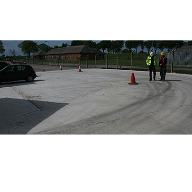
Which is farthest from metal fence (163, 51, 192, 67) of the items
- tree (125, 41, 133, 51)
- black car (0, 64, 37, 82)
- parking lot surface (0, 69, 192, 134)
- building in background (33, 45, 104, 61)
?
tree (125, 41, 133, 51)

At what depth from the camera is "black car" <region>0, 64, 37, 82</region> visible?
15906mm

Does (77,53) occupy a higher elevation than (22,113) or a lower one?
higher

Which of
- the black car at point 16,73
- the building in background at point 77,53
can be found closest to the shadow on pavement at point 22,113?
the black car at point 16,73

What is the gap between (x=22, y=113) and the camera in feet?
24.6

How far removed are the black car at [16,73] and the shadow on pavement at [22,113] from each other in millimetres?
6617

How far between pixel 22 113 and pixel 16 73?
9.89 m

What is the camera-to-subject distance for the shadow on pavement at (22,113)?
20.0 feet

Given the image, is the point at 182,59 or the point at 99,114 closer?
the point at 99,114

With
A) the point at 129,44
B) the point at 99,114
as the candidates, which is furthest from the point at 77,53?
the point at 129,44

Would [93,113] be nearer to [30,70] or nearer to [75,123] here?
[75,123]

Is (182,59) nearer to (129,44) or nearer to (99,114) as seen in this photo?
(99,114)

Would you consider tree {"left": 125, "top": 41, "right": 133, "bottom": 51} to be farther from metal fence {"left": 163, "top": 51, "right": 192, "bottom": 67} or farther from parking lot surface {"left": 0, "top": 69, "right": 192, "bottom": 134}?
parking lot surface {"left": 0, "top": 69, "right": 192, "bottom": 134}

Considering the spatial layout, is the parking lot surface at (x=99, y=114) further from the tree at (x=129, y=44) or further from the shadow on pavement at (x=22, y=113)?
the tree at (x=129, y=44)

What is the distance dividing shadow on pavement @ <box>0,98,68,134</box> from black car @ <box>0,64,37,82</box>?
6617 millimetres
